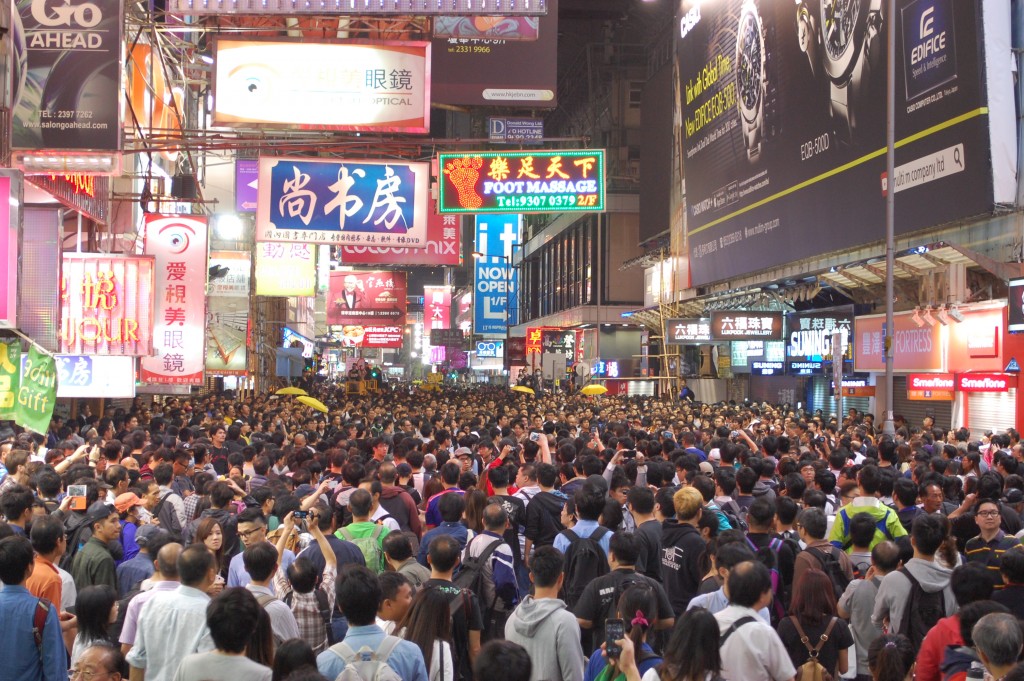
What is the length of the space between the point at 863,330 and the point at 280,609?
22.8 meters

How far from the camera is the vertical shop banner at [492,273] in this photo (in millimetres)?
60250

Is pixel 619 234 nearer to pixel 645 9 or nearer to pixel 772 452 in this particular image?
pixel 645 9

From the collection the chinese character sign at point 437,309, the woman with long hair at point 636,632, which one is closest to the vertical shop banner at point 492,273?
the chinese character sign at point 437,309

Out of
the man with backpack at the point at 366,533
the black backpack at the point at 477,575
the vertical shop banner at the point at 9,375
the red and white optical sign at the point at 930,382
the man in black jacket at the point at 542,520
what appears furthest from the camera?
the red and white optical sign at the point at 930,382

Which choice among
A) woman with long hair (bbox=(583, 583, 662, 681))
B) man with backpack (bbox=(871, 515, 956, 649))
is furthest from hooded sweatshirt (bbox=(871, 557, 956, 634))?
woman with long hair (bbox=(583, 583, 662, 681))

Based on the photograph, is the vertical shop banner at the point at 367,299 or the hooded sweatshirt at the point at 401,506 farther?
the vertical shop banner at the point at 367,299

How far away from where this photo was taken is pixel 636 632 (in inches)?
197

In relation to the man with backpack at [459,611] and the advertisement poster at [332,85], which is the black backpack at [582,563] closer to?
the man with backpack at [459,611]

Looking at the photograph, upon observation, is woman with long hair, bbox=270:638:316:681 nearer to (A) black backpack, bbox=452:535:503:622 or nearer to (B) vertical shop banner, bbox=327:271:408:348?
(A) black backpack, bbox=452:535:503:622

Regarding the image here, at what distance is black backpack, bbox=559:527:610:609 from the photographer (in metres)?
7.11

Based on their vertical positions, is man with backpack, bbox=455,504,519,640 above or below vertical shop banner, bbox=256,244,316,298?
below

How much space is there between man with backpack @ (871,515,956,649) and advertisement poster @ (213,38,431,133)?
1301cm

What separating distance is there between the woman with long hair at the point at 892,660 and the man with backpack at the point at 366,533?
3401 mm

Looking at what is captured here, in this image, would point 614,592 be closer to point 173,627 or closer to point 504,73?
A: point 173,627
